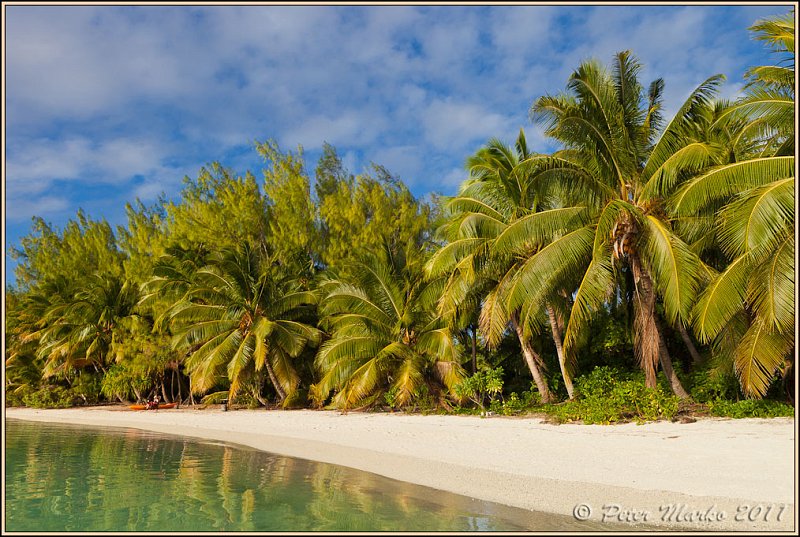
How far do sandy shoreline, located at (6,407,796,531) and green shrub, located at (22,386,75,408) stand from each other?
19465 mm

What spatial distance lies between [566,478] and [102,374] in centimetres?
3153

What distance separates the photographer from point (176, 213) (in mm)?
30375

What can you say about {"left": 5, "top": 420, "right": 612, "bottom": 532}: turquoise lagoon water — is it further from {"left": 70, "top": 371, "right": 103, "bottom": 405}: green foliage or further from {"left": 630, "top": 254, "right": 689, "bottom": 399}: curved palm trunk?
{"left": 70, "top": 371, "right": 103, "bottom": 405}: green foliage

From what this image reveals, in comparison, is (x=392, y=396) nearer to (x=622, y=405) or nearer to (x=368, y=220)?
(x=622, y=405)

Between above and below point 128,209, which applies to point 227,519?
below

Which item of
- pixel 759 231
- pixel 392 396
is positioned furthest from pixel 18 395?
pixel 759 231

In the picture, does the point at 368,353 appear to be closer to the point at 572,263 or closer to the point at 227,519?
the point at 572,263

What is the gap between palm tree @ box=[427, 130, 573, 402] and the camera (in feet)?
50.7

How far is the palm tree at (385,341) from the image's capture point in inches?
715

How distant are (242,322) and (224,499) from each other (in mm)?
15987

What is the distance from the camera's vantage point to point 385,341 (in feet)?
63.5

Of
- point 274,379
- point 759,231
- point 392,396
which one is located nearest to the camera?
point 759,231

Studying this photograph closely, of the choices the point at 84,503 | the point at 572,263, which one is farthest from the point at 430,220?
the point at 84,503

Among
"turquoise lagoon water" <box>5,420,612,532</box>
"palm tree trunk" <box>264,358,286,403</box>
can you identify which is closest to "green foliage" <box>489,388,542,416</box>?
"turquoise lagoon water" <box>5,420,612,532</box>
